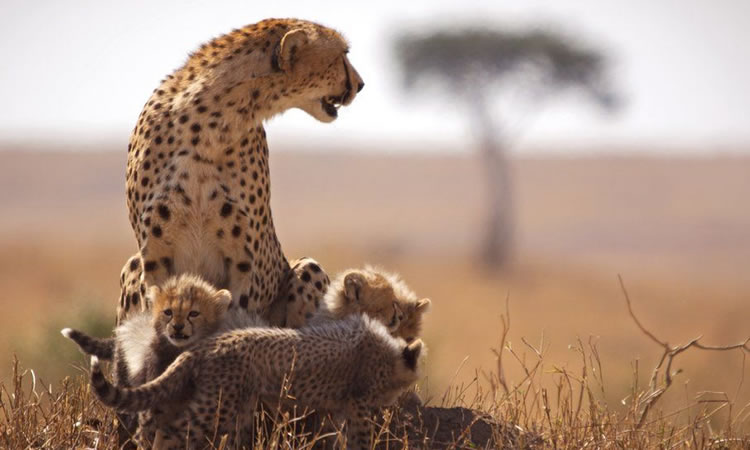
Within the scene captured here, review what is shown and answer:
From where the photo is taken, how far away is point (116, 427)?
3.22 m

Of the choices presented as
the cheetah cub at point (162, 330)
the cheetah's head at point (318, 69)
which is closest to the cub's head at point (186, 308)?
the cheetah cub at point (162, 330)

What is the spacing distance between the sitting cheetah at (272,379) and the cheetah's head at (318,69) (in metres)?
0.80

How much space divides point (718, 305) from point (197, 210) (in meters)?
16.5

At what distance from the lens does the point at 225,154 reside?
3566mm

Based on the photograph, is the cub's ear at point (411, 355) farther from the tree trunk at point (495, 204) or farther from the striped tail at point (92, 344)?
the tree trunk at point (495, 204)

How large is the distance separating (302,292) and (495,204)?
21.6 m

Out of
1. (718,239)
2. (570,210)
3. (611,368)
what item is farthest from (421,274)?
(570,210)

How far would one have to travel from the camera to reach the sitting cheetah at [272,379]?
2.93 m

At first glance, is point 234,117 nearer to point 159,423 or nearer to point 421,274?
point 159,423

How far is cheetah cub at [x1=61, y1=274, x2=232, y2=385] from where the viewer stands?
3141 millimetres

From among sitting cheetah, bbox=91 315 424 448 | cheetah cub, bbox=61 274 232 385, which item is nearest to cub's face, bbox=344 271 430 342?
sitting cheetah, bbox=91 315 424 448

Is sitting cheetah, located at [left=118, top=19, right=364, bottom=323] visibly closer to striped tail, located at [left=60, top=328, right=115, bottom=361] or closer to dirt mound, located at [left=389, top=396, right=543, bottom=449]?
striped tail, located at [left=60, top=328, right=115, bottom=361]

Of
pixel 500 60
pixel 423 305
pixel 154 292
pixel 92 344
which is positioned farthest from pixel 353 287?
pixel 500 60

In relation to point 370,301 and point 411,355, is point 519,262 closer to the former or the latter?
point 370,301
